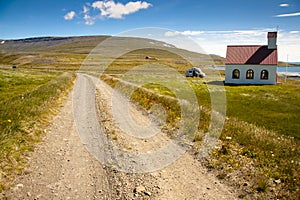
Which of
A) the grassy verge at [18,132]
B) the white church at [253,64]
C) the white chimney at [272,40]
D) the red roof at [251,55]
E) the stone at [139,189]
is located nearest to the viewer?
the stone at [139,189]

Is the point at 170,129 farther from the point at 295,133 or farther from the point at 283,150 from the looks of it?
the point at 295,133

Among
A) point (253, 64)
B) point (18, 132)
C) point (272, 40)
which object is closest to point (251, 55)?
point (253, 64)

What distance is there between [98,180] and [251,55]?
5363cm

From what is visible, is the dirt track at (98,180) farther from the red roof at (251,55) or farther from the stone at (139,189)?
the red roof at (251,55)

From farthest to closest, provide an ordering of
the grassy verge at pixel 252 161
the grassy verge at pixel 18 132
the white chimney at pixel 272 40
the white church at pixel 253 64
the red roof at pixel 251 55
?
the white chimney at pixel 272 40, the red roof at pixel 251 55, the white church at pixel 253 64, the grassy verge at pixel 18 132, the grassy verge at pixel 252 161

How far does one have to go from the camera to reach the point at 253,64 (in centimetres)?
5197

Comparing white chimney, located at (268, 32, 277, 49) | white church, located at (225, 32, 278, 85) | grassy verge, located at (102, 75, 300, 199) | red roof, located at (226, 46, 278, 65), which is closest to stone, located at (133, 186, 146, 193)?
grassy verge, located at (102, 75, 300, 199)

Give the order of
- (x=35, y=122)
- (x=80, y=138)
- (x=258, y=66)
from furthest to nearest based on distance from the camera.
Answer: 1. (x=258, y=66)
2. (x=35, y=122)
3. (x=80, y=138)

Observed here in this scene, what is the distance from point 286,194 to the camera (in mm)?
7234

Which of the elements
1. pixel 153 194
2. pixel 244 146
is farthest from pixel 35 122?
pixel 244 146

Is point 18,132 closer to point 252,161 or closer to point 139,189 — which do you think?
point 139,189

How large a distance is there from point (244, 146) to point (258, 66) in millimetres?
45674

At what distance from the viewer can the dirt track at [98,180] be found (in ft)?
23.1

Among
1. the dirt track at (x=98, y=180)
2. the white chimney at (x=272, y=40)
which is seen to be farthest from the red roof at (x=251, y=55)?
the dirt track at (x=98, y=180)
